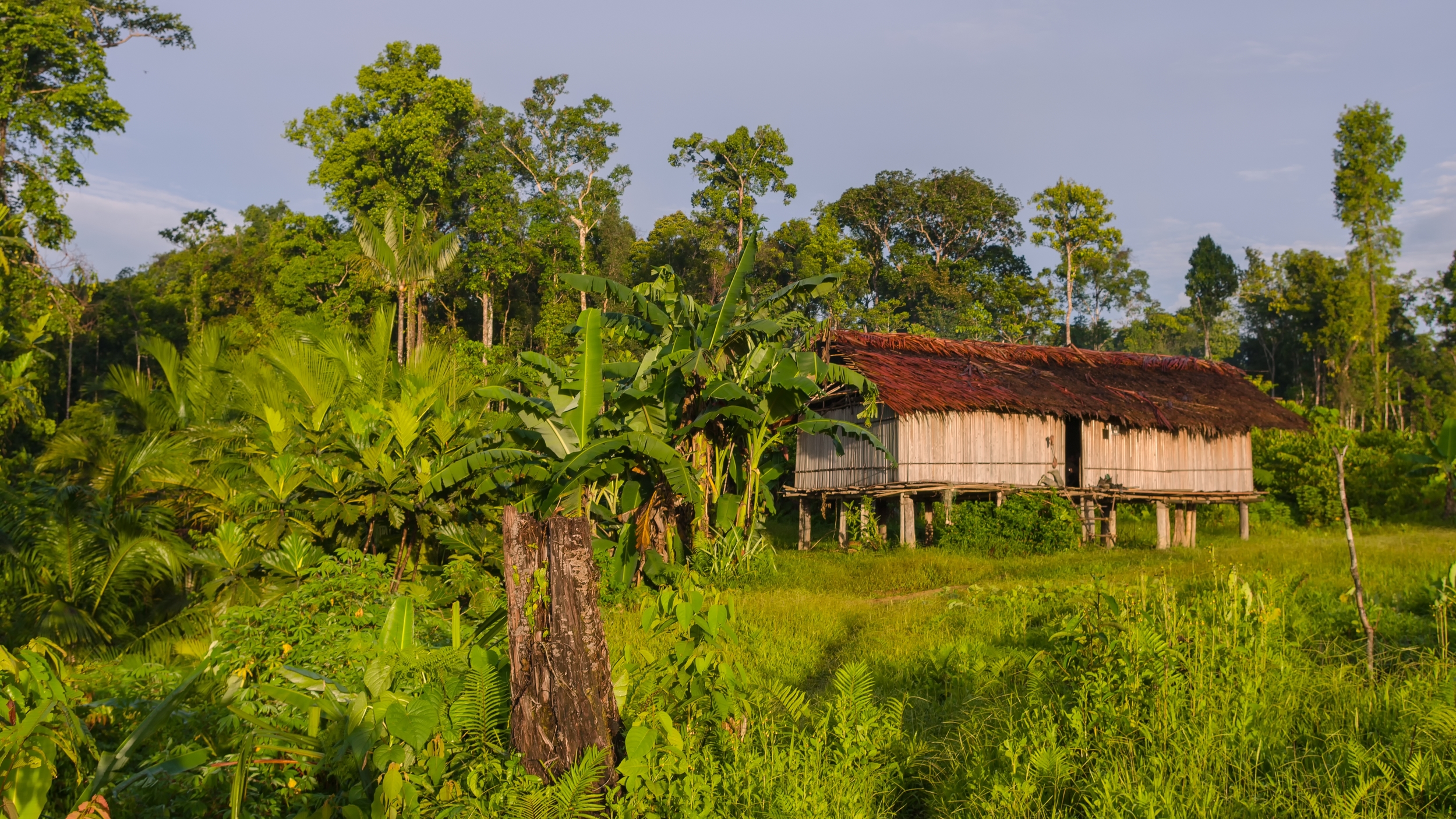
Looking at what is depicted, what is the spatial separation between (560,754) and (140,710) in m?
1.45

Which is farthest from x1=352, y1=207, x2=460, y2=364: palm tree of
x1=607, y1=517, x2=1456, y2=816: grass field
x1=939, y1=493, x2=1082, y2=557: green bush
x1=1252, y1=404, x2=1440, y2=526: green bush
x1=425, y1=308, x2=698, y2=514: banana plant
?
x1=1252, y1=404, x2=1440, y2=526: green bush

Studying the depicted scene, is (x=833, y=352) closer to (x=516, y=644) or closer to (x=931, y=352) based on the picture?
(x=931, y=352)

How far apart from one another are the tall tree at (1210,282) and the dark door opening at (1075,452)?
23648 millimetres

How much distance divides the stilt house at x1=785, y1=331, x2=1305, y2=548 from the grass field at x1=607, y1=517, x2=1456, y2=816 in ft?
26.4

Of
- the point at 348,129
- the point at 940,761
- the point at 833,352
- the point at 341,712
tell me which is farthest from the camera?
the point at 348,129

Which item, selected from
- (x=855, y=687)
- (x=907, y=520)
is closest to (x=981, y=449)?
(x=907, y=520)

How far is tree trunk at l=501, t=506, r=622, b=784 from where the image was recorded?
3479 millimetres

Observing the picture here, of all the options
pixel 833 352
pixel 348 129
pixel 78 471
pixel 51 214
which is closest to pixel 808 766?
pixel 78 471

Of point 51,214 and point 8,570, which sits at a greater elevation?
point 51,214

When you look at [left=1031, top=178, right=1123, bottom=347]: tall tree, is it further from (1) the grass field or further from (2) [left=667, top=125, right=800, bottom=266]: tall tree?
(1) the grass field

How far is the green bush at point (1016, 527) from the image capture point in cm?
1545

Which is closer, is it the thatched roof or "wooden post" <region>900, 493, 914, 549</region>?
the thatched roof

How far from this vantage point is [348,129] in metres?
28.9

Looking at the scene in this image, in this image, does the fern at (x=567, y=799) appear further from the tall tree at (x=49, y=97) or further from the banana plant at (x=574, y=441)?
the tall tree at (x=49, y=97)
